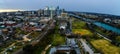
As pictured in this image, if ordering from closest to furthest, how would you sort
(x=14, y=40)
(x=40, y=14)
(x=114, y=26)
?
(x=14, y=40), (x=114, y=26), (x=40, y=14)

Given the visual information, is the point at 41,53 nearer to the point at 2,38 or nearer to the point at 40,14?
the point at 2,38

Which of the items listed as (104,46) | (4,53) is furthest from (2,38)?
(104,46)

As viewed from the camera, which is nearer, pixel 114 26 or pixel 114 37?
pixel 114 37

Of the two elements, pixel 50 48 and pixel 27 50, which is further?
pixel 50 48

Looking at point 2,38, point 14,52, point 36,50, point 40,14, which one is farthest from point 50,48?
point 40,14

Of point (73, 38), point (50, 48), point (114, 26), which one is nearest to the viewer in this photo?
point (50, 48)

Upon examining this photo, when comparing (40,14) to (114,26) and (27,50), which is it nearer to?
(114,26)

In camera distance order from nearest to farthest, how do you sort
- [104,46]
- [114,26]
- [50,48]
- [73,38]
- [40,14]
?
[50,48] < [104,46] < [73,38] < [114,26] < [40,14]

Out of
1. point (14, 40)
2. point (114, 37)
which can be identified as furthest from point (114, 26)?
point (14, 40)

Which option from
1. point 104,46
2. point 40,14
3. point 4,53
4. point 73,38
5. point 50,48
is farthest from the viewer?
point 40,14
